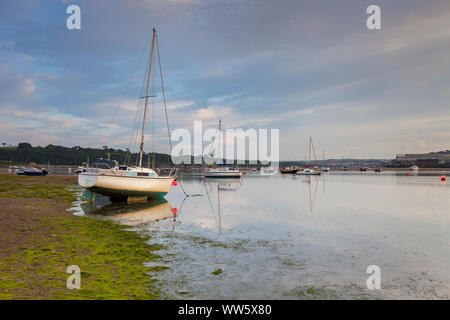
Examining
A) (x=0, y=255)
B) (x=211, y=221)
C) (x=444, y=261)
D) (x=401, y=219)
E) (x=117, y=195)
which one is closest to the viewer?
(x=0, y=255)

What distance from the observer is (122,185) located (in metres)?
22.1

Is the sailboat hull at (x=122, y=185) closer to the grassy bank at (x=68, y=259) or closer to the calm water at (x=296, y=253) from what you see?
the calm water at (x=296, y=253)

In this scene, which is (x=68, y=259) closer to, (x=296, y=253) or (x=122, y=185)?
(x=296, y=253)

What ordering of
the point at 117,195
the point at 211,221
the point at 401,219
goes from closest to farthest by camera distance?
the point at 211,221
the point at 401,219
the point at 117,195

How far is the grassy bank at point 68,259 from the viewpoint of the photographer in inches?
242

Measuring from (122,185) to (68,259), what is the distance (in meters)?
14.3

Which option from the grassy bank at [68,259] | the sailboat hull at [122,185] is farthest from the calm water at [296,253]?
the sailboat hull at [122,185]

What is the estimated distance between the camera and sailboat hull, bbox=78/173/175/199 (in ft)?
69.9

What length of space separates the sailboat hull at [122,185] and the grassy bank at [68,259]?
7.57m

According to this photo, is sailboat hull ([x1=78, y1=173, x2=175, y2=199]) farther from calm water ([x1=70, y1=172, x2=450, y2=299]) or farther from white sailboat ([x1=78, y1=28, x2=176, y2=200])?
calm water ([x1=70, y1=172, x2=450, y2=299])
